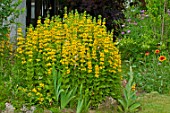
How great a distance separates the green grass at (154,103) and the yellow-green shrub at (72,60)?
0.53 m

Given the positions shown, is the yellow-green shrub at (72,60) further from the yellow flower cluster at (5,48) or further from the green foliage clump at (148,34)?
the green foliage clump at (148,34)

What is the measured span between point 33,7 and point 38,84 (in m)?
6.29

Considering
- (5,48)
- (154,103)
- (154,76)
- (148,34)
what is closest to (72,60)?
(5,48)

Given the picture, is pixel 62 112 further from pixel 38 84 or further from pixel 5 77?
pixel 5 77

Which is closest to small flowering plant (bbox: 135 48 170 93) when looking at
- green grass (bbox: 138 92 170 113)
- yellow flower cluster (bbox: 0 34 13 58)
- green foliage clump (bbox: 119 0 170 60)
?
green grass (bbox: 138 92 170 113)

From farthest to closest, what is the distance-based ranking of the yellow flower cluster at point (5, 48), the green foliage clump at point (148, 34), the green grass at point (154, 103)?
the green foliage clump at point (148, 34), the yellow flower cluster at point (5, 48), the green grass at point (154, 103)

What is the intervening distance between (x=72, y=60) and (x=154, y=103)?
151cm

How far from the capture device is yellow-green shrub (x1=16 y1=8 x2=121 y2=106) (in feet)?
17.0

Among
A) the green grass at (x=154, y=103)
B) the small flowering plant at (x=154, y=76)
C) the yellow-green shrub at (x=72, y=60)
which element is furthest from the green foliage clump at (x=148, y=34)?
the yellow-green shrub at (x=72, y=60)

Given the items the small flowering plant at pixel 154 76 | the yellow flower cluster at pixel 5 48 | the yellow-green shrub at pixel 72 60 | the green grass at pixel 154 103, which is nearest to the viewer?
the yellow-green shrub at pixel 72 60

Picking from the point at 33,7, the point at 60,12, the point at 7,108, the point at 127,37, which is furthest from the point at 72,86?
the point at 33,7

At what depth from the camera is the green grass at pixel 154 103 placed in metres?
5.64

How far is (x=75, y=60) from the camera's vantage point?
520cm

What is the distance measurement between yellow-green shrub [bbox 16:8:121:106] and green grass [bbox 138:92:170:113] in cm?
53
